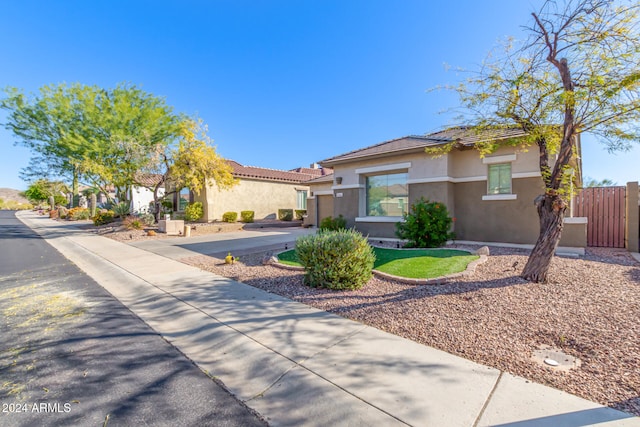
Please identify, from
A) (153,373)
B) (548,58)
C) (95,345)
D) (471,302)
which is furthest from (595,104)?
(95,345)

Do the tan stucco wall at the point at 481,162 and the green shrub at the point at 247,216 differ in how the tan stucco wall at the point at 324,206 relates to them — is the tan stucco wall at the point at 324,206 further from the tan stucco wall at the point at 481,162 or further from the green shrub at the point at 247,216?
the tan stucco wall at the point at 481,162

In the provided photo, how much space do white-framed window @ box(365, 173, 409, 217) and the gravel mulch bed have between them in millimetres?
5476

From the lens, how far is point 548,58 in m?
5.70

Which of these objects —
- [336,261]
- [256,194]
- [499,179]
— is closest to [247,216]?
[256,194]

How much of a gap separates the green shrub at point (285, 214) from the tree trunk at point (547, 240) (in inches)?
780

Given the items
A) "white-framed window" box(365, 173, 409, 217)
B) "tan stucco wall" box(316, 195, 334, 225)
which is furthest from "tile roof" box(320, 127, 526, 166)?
"tan stucco wall" box(316, 195, 334, 225)

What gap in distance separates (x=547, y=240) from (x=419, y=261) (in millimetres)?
2840

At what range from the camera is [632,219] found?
9273 mm

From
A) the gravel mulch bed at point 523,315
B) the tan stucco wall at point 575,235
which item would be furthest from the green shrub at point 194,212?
the tan stucco wall at point 575,235

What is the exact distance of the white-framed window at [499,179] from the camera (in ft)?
33.9

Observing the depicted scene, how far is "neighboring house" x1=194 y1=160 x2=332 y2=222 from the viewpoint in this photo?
21.1 m

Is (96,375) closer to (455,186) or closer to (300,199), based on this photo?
(455,186)

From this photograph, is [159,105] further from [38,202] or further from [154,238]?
[38,202]

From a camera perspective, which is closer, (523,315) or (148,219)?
(523,315)
